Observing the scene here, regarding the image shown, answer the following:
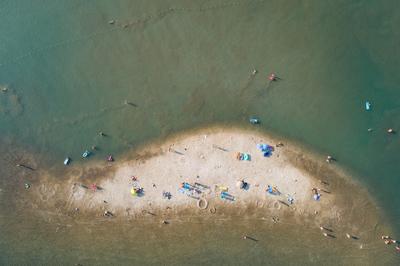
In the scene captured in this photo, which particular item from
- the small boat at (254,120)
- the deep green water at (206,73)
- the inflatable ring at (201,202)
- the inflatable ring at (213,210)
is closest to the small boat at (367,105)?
the deep green water at (206,73)

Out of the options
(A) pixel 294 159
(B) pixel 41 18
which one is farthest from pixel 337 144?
(B) pixel 41 18

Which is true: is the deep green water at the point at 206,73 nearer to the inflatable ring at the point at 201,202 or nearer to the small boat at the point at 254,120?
the small boat at the point at 254,120

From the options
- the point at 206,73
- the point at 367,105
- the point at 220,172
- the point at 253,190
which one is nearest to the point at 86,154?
the point at 220,172

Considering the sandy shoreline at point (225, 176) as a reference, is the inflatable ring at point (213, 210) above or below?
below

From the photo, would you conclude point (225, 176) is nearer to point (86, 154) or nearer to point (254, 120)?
point (254, 120)

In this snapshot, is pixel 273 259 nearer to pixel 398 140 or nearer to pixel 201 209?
pixel 201 209
